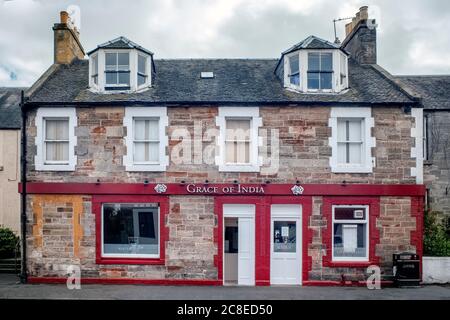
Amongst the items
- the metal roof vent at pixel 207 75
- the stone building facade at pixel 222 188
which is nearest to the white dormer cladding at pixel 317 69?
the stone building facade at pixel 222 188

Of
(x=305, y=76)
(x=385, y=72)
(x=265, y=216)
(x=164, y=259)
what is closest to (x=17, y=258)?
(x=164, y=259)

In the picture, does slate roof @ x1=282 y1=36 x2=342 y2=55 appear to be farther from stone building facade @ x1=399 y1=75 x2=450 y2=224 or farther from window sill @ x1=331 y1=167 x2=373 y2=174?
stone building facade @ x1=399 y1=75 x2=450 y2=224

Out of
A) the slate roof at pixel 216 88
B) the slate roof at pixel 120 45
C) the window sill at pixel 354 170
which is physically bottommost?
the window sill at pixel 354 170

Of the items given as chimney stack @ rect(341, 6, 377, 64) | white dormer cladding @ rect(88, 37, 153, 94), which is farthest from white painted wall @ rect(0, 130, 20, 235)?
chimney stack @ rect(341, 6, 377, 64)

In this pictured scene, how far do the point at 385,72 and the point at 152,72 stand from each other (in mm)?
8528

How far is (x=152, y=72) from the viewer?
14.7m

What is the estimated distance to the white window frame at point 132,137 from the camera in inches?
512

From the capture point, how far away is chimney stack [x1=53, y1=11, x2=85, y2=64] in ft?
50.1

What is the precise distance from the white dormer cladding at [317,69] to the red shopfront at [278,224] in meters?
3.43

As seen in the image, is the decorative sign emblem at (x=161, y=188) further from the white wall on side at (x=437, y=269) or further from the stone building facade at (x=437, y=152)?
the stone building facade at (x=437, y=152)

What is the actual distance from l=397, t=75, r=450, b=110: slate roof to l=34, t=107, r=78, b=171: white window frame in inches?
555

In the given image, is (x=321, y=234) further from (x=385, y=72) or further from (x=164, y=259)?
(x=385, y=72)

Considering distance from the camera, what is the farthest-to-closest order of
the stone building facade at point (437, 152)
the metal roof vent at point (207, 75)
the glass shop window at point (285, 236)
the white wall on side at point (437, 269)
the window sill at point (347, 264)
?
the stone building facade at point (437, 152) < the metal roof vent at point (207, 75) < the white wall on side at point (437, 269) < the glass shop window at point (285, 236) < the window sill at point (347, 264)
